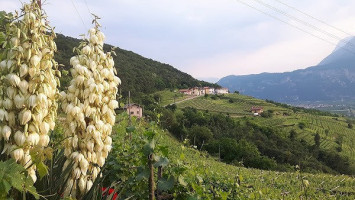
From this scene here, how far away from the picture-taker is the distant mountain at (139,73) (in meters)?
69.7

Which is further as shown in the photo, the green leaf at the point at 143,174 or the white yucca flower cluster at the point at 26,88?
the green leaf at the point at 143,174

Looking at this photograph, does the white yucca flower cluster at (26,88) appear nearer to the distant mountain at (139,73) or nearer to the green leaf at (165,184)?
the green leaf at (165,184)

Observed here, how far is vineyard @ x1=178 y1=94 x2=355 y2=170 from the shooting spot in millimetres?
71250

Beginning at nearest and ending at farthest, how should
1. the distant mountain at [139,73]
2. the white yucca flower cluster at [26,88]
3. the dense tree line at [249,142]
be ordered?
the white yucca flower cluster at [26,88] < the dense tree line at [249,142] < the distant mountain at [139,73]

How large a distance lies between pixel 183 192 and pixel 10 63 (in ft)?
6.28

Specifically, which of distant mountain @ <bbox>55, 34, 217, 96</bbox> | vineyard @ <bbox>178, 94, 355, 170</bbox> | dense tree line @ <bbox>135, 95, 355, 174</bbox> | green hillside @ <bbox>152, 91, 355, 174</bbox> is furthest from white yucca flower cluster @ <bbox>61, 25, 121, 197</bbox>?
vineyard @ <bbox>178, 94, 355, 170</bbox>

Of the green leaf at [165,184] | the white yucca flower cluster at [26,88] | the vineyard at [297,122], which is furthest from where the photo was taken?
the vineyard at [297,122]

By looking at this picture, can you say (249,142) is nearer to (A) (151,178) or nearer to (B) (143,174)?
(B) (143,174)

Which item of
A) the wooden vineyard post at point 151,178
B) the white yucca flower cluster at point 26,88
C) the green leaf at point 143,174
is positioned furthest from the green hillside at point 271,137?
the white yucca flower cluster at point 26,88

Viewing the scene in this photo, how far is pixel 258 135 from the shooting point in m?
63.8

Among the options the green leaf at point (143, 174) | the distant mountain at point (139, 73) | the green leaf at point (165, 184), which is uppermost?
the distant mountain at point (139, 73)

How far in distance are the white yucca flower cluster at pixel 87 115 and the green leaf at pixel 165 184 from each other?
565 millimetres

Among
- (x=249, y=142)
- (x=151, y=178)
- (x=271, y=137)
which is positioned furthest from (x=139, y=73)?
(x=151, y=178)

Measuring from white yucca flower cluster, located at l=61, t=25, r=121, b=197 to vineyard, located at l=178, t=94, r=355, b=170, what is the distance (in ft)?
224
